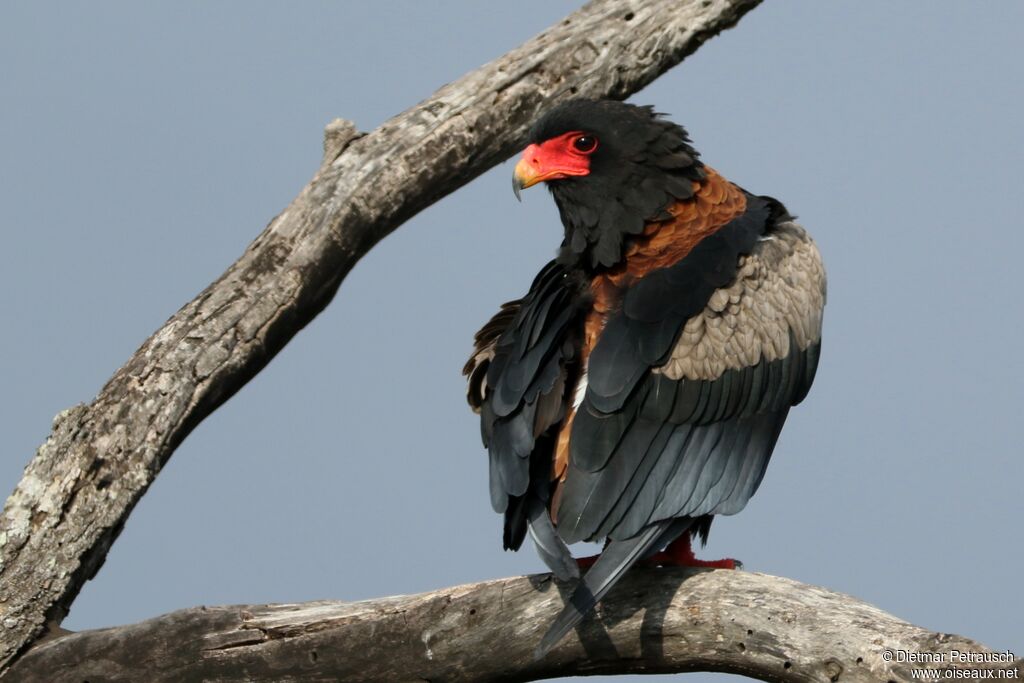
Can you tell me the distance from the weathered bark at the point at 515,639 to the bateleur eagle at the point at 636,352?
0.24 m

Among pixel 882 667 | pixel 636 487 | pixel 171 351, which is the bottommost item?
pixel 882 667

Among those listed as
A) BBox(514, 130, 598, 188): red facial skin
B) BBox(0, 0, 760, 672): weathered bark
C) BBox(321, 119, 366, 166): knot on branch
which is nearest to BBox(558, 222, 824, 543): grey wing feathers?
BBox(514, 130, 598, 188): red facial skin

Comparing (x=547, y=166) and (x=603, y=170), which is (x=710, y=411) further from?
(x=547, y=166)

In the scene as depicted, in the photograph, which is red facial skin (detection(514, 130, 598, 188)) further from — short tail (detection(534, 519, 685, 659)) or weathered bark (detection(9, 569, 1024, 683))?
weathered bark (detection(9, 569, 1024, 683))

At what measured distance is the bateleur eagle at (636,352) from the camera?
17.5 feet

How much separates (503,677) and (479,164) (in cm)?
261

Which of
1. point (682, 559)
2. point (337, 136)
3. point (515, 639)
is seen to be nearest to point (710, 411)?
point (682, 559)

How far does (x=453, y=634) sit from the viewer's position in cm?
546

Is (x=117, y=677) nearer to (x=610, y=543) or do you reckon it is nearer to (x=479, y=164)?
(x=610, y=543)

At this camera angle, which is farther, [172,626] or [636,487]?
[172,626]

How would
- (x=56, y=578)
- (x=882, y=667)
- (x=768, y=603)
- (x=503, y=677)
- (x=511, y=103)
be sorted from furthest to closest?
(x=511, y=103) → (x=56, y=578) → (x=503, y=677) → (x=768, y=603) → (x=882, y=667)

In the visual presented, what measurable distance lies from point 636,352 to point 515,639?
1.13 meters

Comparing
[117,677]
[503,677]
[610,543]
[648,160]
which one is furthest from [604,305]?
[117,677]

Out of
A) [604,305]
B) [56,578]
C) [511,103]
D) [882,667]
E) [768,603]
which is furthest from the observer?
[511,103]
